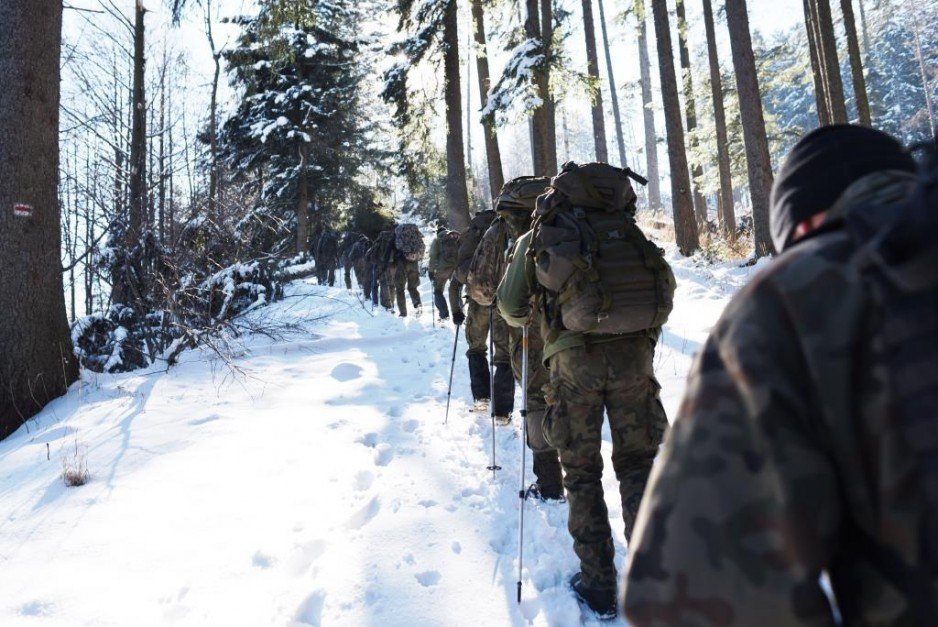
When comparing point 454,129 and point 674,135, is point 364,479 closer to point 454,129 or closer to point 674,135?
point 454,129

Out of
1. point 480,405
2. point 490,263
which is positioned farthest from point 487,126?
point 490,263

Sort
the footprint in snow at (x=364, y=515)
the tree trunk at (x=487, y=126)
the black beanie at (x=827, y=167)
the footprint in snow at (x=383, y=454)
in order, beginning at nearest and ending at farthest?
the black beanie at (x=827, y=167) < the footprint in snow at (x=364, y=515) < the footprint in snow at (x=383, y=454) < the tree trunk at (x=487, y=126)

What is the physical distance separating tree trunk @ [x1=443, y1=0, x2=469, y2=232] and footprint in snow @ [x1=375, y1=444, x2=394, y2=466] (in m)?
8.52

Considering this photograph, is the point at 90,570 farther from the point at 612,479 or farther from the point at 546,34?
the point at 546,34

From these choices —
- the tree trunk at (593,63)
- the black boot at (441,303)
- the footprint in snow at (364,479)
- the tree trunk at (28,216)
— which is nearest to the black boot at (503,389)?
the footprint in snow at (364,479)

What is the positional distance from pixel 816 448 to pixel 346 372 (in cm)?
781

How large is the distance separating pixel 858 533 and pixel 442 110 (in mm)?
14831

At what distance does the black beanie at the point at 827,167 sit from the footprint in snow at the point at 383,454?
14.3ft

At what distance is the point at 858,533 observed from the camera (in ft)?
2.82

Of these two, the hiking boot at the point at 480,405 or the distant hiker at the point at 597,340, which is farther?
the hiking boot at the point at 480,405

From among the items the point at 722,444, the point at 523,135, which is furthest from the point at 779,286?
the point at 523,135

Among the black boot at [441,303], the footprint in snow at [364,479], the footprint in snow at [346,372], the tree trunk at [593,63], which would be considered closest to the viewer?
the footprint in snow at [364,479]

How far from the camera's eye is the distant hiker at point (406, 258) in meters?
13.6

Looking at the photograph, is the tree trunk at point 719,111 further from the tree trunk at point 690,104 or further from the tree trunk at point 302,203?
the tree trunk at point 302,203
